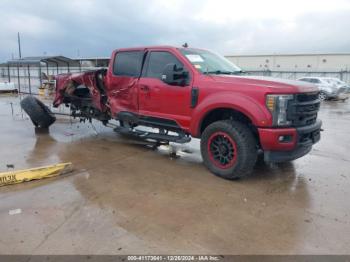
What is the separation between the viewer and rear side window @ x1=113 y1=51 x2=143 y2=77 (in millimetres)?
5957

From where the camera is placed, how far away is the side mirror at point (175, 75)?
4988 millimetres

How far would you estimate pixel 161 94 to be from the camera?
17.8 ft

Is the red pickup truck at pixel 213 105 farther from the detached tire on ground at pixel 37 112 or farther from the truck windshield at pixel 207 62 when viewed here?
the detached tire on ground at pixel 37 112

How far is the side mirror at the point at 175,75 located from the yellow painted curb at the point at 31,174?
7.05ft

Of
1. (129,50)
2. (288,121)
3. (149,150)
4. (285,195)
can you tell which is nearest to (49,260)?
(285,195)

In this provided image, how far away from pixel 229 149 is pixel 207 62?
170cm

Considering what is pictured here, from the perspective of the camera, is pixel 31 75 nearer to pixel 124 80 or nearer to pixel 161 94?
pixel 124 80

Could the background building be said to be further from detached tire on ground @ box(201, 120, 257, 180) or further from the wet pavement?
detached tire on ground @ box(201, 120, 257, 180)

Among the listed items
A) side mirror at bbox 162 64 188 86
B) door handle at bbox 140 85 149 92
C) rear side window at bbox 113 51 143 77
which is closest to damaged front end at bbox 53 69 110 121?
rear side window at bbox 113 51 143 77

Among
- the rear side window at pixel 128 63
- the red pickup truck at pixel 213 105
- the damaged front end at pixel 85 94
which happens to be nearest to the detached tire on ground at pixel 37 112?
the damaged front end at pixel 85 94

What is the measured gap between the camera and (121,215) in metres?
3.46

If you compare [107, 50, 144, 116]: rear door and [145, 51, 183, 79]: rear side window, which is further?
[107, 50, 144, 116]: rear door

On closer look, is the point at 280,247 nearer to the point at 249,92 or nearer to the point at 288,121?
the point at 288,121

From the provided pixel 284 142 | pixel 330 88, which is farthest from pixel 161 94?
pixel 330 88
